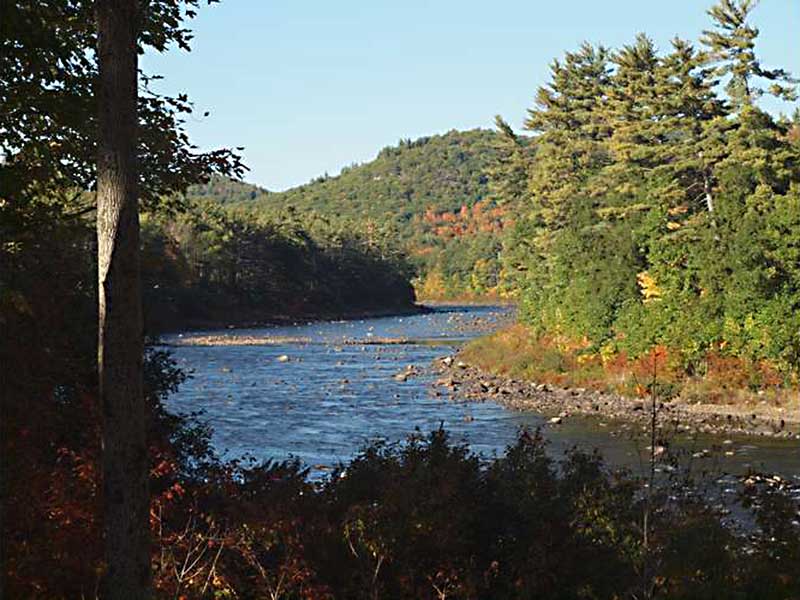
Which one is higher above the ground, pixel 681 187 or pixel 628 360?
pixel 681 187

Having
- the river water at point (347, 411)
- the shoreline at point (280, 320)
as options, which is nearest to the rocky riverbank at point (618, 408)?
the river water at point (347, 411)

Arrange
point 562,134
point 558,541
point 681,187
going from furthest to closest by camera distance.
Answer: point 562,134 < point 681,187 < point 558,541

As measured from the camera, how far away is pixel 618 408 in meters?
36.2

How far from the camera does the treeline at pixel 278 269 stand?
325 feet

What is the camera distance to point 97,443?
9.76m

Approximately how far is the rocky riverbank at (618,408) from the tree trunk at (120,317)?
859 inches

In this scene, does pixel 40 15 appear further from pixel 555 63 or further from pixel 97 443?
pixel 555 63

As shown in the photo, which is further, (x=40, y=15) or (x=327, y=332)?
(x=327, y=332)

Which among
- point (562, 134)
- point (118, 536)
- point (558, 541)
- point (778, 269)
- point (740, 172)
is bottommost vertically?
point (558, 541)

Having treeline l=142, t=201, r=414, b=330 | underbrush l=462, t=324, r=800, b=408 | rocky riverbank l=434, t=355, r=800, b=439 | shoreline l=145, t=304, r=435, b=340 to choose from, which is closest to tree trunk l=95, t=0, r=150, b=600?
rocky riverbank l=434, t=355, r=800, b=439

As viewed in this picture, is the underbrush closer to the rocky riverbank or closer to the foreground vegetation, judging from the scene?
the rocky riverbank

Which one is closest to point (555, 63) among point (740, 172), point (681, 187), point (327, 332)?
point (681, 187)

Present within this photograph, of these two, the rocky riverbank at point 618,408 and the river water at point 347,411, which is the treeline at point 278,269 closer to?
the river water at point 347,411

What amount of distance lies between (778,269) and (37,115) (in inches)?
1228
